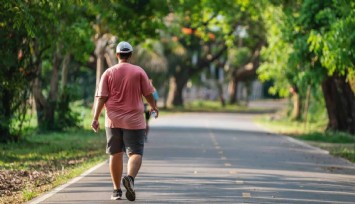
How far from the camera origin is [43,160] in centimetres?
1911

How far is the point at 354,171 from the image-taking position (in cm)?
1770

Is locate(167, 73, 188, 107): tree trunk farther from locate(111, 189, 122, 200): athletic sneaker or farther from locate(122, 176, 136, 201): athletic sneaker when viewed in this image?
locate(122, 176, 136, 201): athletic sneaker

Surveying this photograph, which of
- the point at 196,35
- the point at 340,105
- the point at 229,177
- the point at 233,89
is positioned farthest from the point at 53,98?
the point at 233,89

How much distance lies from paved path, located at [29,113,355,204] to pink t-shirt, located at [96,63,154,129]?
3.28 feet

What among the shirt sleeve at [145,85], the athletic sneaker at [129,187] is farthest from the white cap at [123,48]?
the athletic sneaker at [129,187]

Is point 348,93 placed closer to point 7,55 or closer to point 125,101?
point 7,55

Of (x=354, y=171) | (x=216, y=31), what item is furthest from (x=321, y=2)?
(x=216, y=31)

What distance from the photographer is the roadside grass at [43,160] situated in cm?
1371

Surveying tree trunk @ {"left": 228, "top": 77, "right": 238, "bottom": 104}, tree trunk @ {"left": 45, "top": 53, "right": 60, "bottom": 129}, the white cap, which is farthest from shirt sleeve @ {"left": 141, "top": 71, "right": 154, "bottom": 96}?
tree trunk @ {"left": 228, "top": 77, "right": 238, "bottom": 104}

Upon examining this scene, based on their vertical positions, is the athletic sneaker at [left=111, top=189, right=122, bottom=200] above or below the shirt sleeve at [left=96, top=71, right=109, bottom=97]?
below

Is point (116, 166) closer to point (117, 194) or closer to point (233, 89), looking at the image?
point (117, 194)

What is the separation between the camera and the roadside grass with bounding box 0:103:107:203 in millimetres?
13706

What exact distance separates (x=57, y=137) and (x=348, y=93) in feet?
36.2

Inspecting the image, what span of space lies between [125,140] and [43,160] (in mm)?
7458
